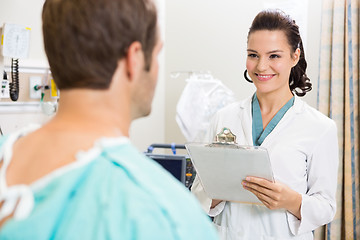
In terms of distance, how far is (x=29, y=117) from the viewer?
1.95 meters

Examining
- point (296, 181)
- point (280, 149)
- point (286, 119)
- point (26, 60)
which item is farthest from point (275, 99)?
point (26, 60)

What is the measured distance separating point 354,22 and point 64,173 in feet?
6.93

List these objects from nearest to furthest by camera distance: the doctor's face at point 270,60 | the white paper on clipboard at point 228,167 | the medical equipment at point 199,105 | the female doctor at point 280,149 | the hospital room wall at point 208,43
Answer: the white paper on clipboard at point 228,167 < the female doctor at point 280,149 < the doctor's face at point 270,60 < the medical equipment at point 199,105 < the hospital room wall at point 208,43

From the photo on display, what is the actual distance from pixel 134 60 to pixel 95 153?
163 millimetres

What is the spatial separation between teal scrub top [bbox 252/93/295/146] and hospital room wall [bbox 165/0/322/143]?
1155mm

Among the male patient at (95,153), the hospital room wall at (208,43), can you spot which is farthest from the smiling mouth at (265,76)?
the hospital room wall at (208,43)

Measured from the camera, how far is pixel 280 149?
1.38 metres

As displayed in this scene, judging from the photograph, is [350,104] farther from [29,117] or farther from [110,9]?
[110,9]

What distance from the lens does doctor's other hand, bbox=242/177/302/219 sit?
1.25 m

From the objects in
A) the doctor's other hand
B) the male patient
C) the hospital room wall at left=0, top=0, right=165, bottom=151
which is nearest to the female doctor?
the doctor's other hand

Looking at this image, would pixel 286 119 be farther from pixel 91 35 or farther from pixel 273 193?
pixel 91 35

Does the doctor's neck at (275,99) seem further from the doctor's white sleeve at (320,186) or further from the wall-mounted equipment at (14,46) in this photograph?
the wall-mounted equipment at (14,46)

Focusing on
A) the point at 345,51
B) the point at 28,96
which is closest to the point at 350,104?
the point at 345,51

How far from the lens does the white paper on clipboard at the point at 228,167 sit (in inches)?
46.3
